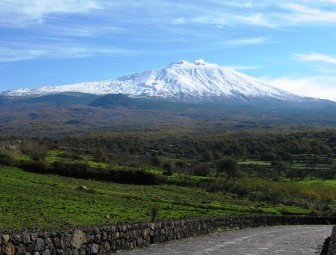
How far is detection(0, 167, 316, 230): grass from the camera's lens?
23.9 m

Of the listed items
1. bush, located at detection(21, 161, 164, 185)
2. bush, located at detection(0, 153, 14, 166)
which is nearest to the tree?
bush, located at detection(21, 161, 164, 185)

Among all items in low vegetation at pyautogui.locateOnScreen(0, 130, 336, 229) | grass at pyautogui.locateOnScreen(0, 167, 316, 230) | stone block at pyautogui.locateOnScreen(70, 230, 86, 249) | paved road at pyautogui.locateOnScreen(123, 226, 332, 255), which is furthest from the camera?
low vegetation at pyautogui.locateOnScreen(0, 130, 336, 229)

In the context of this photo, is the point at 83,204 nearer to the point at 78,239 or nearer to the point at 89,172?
the point at 78,239

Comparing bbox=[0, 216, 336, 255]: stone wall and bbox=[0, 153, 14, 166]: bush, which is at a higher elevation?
bbox=[0, 216, 336, 255]: stone wall

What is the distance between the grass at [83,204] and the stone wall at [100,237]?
142 inches

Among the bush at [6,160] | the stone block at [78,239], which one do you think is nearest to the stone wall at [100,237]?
the stone block at [78,239]

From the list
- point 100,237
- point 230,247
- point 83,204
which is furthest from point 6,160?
point 100,237

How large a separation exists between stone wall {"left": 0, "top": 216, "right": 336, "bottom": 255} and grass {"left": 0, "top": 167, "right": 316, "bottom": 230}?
3.60m

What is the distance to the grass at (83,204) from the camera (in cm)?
2386

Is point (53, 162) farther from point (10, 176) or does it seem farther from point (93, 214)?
point (93, 214)

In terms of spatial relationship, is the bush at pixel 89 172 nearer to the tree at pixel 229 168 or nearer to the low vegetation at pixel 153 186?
the low vegetation at pixel 153 186

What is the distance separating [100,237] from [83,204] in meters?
17.7

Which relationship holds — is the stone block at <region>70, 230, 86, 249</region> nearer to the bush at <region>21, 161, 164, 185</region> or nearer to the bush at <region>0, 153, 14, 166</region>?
the bush at <region>21, 161, 164, 185</region>

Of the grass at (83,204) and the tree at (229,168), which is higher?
the grass at (83,204)
